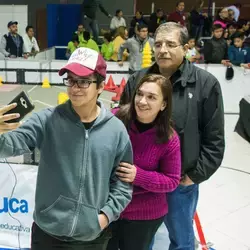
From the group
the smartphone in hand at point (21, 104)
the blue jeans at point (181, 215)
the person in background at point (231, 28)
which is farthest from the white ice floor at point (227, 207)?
the person in background at point (231, 28)

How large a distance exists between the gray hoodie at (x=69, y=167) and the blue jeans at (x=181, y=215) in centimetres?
71

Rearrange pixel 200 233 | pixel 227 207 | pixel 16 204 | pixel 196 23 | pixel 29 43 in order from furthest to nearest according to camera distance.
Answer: pixel 196 23 < pixel 29 43 < pixel 227 207 < pixel 200 233 < pixel 16 204

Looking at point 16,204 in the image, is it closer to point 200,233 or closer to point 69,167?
point 69,167

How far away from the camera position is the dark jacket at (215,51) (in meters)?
7.95

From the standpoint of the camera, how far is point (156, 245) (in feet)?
9.95

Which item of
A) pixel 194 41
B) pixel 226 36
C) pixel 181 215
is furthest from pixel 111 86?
pixel 181 215

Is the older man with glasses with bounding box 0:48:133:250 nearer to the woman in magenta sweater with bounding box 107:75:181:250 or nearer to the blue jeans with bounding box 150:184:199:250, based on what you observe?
the woman in magenta sweater with bounding box 107:75:181:250

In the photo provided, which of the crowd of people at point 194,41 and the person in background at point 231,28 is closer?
the crowd of people at point 194,41

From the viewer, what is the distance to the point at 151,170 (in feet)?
6.07

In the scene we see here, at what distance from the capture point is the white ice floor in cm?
323

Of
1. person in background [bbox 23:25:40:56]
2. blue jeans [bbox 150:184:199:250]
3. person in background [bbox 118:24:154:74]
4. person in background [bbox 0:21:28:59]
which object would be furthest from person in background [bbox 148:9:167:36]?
blue jeans [bbox 150:184:199:250]

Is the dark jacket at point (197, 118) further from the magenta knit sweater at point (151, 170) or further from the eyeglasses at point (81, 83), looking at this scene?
the eyeglasses at point (81, 83)

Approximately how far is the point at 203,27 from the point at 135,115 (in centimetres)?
1173

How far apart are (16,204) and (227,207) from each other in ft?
7.60
